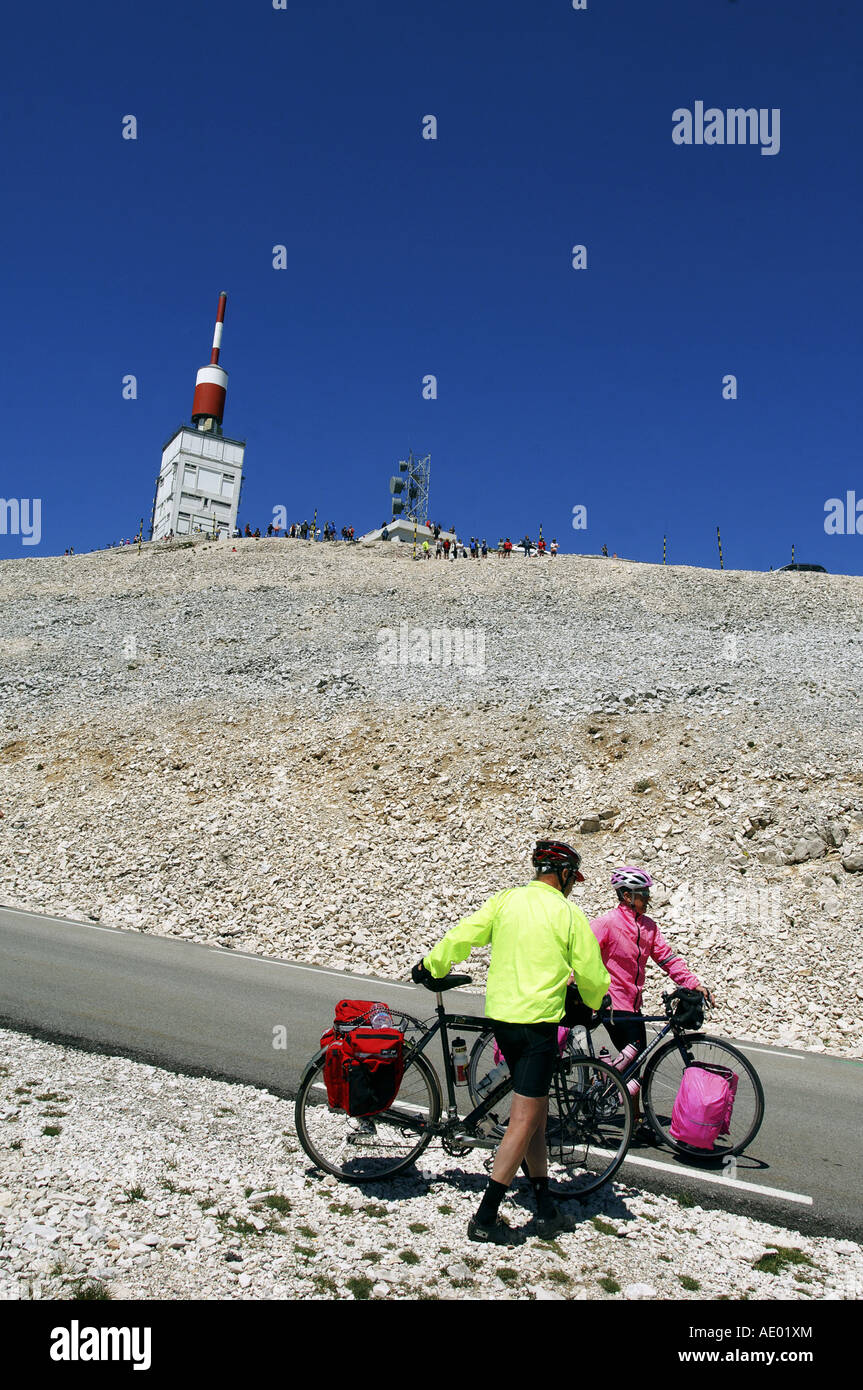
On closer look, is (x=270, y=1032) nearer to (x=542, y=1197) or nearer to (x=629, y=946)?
(x=629, y=946)

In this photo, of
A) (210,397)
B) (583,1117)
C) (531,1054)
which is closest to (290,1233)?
(531,1054)

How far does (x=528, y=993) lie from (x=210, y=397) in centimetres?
→ 8951

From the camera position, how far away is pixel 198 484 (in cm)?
7681

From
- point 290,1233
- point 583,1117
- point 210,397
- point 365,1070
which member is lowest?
point 290,1233

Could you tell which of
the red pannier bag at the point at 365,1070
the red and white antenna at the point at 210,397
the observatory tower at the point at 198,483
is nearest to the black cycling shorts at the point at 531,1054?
the red pannier bag at the point at 365,1070

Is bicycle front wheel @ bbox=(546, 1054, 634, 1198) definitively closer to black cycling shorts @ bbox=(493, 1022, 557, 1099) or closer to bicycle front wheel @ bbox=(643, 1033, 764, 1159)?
bicycle front wheel @ bbox=(643, 1033, 764, 1159)

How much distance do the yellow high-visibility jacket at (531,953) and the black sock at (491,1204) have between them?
93 cm

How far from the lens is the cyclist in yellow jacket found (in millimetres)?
4816

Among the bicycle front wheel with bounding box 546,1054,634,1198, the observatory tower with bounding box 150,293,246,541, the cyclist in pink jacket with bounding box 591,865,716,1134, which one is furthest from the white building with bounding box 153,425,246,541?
the bicycle front wheel with bounding box 546,1054,634,1198

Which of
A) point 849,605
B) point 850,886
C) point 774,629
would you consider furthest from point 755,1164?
point 849,605

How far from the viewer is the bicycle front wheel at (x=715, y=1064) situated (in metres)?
6.29

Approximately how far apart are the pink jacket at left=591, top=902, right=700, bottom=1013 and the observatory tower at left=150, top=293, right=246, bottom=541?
70332 millimetres

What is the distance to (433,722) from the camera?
25.4m

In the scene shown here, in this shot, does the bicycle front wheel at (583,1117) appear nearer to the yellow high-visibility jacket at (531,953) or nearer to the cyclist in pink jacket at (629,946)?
the cyclist in pink jacket at (629,946)
